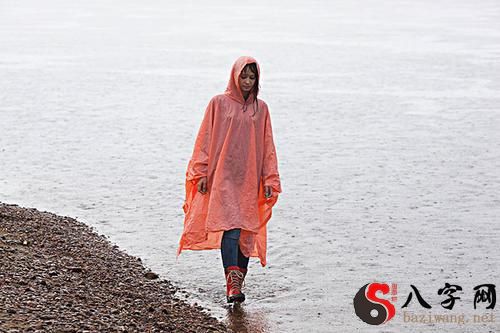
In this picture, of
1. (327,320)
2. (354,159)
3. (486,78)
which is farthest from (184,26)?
(327,320)

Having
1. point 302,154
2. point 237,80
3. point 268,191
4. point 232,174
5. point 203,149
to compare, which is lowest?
point 302,154

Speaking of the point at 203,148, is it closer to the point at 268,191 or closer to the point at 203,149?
the point at 203,149

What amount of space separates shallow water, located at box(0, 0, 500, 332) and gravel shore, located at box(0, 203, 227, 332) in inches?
14.4

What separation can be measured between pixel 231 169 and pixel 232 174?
0.04 m

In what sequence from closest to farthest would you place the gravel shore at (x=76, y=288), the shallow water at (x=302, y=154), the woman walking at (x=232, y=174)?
the gravel shore at (x=76, y=288)
the woman walking at (x=232, y=174)
the shallow water at (x=302, y=154)

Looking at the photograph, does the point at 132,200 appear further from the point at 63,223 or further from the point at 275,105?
the point at 275,105

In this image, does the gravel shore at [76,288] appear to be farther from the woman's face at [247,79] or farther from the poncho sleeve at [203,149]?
the woman's face at [247,79]

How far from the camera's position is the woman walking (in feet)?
24.4

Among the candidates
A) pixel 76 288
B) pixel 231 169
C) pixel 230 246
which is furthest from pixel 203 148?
pixel 76 288

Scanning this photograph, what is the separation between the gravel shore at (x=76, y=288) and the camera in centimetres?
624

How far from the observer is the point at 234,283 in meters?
7.51

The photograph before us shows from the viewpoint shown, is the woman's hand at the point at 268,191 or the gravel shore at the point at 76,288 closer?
the gravel shore at the point at 76,288

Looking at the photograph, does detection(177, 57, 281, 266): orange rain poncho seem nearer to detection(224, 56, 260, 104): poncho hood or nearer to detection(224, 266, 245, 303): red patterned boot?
detection(224, 56, 260, 104): poncho hood

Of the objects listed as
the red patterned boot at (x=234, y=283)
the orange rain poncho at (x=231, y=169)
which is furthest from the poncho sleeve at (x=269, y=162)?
the red patterned boot at (x=234, y=283)
